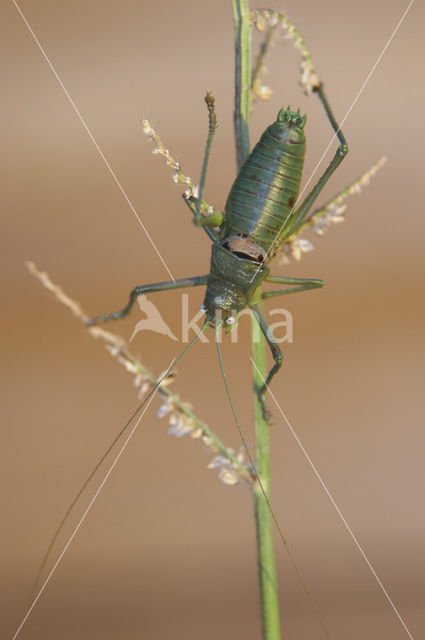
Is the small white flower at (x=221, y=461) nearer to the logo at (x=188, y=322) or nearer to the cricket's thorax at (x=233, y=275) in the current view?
the logo at (x=188, y=322)

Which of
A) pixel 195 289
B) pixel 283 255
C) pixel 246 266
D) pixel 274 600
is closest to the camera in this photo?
pixel 274 600

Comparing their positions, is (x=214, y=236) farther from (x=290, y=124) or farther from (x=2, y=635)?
(x=2, y=635)

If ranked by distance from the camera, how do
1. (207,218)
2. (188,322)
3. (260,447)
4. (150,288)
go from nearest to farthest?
(260,447), (207,218), (150,288), (188,322)

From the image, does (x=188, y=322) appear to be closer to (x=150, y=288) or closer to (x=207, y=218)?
(x=150, y=288)

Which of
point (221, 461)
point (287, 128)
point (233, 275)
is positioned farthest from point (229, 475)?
point (287, 128)

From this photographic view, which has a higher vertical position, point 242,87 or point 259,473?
point 242,87

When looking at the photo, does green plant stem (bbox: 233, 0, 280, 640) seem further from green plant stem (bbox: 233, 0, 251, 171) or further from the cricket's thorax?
the cricket's thorax

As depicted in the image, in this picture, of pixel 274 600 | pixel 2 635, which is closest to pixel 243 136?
pixel 274 600

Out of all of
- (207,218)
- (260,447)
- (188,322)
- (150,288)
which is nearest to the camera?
(260,447)
